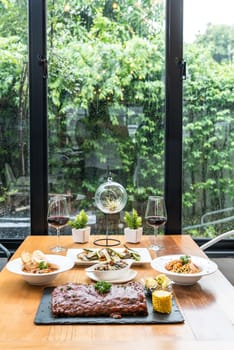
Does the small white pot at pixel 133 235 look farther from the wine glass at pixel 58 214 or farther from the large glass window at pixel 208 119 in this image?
the large glass window at pixel 208 119

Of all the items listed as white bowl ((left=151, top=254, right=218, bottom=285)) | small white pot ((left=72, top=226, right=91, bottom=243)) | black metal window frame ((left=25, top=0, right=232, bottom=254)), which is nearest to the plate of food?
white bowl ((left=151, top=254, right=218, bottom=285))

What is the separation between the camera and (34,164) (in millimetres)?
2809

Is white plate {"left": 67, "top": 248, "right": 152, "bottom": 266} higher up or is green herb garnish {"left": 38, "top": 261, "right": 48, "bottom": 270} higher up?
green herb garnish {"left": 38, "top": 261, "right": 48, "bottom": 270}

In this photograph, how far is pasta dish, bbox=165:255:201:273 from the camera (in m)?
1.59

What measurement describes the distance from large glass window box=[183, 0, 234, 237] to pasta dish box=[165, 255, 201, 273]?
4.10 feet

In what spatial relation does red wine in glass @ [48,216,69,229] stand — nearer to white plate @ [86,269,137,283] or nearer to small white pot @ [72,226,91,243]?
small white pot @ [72,226,91,243]

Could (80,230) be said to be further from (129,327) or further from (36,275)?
(129,327)

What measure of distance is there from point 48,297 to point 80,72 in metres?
1.73

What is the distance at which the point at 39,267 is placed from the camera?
159 cm

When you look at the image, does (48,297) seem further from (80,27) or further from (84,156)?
(80,27)

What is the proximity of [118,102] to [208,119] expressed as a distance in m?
0.59

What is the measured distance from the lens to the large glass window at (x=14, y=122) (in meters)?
2.78

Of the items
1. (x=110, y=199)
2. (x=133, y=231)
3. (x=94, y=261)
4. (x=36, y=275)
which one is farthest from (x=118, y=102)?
(x=36, y=275)

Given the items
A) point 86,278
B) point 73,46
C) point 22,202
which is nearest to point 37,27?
point 73,46
